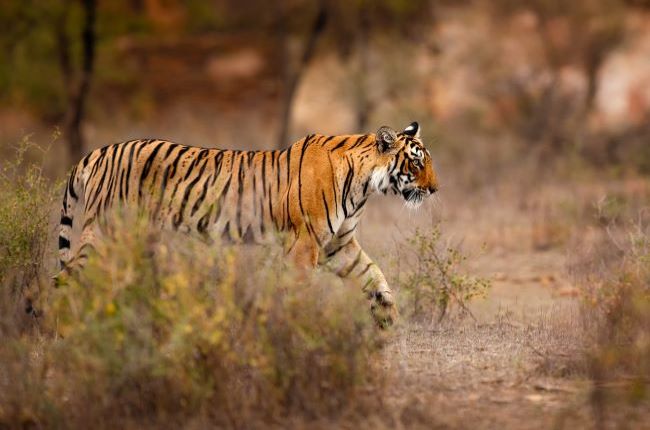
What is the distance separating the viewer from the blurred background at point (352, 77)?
Result: 19016 millimetres

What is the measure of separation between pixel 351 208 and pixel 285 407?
2337 mm

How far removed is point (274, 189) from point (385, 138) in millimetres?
855

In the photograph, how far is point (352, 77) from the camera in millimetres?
23047

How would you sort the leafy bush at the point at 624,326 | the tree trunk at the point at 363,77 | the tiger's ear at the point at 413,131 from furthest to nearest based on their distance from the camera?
the tree trunk at the point at 363,77
the tiger's ear at the point at 413,131
the leafy bush at the point at 624,326

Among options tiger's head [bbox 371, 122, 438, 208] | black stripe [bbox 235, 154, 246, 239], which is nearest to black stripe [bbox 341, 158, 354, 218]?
tiger's head [bbox 371, 122, 438, 208]

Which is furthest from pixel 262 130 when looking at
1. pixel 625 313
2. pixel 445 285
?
pixel 625 313

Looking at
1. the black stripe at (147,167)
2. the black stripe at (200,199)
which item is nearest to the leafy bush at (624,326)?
the black stripe at (200,199)

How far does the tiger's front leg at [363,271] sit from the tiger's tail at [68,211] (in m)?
1.80

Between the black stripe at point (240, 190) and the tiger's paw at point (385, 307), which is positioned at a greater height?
the black stripe at point (240, 190)

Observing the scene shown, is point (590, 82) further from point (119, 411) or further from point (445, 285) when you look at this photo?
point (119, 411)

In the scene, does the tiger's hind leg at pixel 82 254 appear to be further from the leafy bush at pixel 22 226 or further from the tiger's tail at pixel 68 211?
the leafy bush at pixel 22 226

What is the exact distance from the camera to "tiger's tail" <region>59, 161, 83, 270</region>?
24.6 ft

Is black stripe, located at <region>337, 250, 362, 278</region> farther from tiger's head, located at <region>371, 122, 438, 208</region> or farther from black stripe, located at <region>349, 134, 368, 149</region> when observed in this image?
black stripe, located at <region>349, 134, 368, 149</region>

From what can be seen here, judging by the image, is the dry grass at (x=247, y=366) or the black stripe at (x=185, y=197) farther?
the black stripe at (x=185, y=197)
